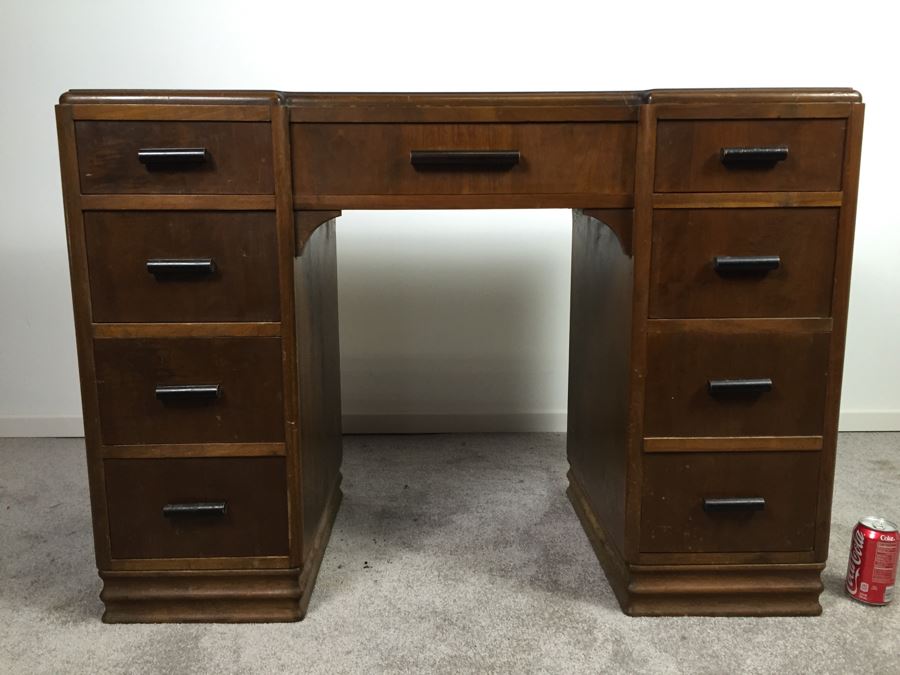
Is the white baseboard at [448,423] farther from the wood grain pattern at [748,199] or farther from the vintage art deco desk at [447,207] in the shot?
the wood grain pattern at [748,199]

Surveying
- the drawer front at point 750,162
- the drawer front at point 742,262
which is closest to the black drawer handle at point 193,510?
the drawer front at point 742,262

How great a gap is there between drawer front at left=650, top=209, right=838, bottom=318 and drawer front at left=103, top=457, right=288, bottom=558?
760 millimetres

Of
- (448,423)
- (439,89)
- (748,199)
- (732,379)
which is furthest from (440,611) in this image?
(439,89)

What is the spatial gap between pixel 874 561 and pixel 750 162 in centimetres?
76

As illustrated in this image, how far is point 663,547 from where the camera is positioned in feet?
4.58

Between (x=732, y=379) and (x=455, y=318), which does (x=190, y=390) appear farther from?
(x=455, y=318)

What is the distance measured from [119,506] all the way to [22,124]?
1403mm

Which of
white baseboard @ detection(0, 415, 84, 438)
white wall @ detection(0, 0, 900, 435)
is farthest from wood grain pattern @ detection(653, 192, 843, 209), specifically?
white baseboard @ detection(0, 415, 84, 438)

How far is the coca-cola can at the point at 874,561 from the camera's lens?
138 centimetres

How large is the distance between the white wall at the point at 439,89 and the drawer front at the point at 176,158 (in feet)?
3.29

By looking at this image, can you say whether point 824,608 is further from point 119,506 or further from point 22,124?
point 22,124

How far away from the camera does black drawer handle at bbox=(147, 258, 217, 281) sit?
128 centimetres

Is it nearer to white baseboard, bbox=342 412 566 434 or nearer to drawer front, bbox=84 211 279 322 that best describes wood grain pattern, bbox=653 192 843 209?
drawer front, bbox=84 211 279 322

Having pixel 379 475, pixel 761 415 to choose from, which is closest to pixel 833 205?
pixel 761 415
